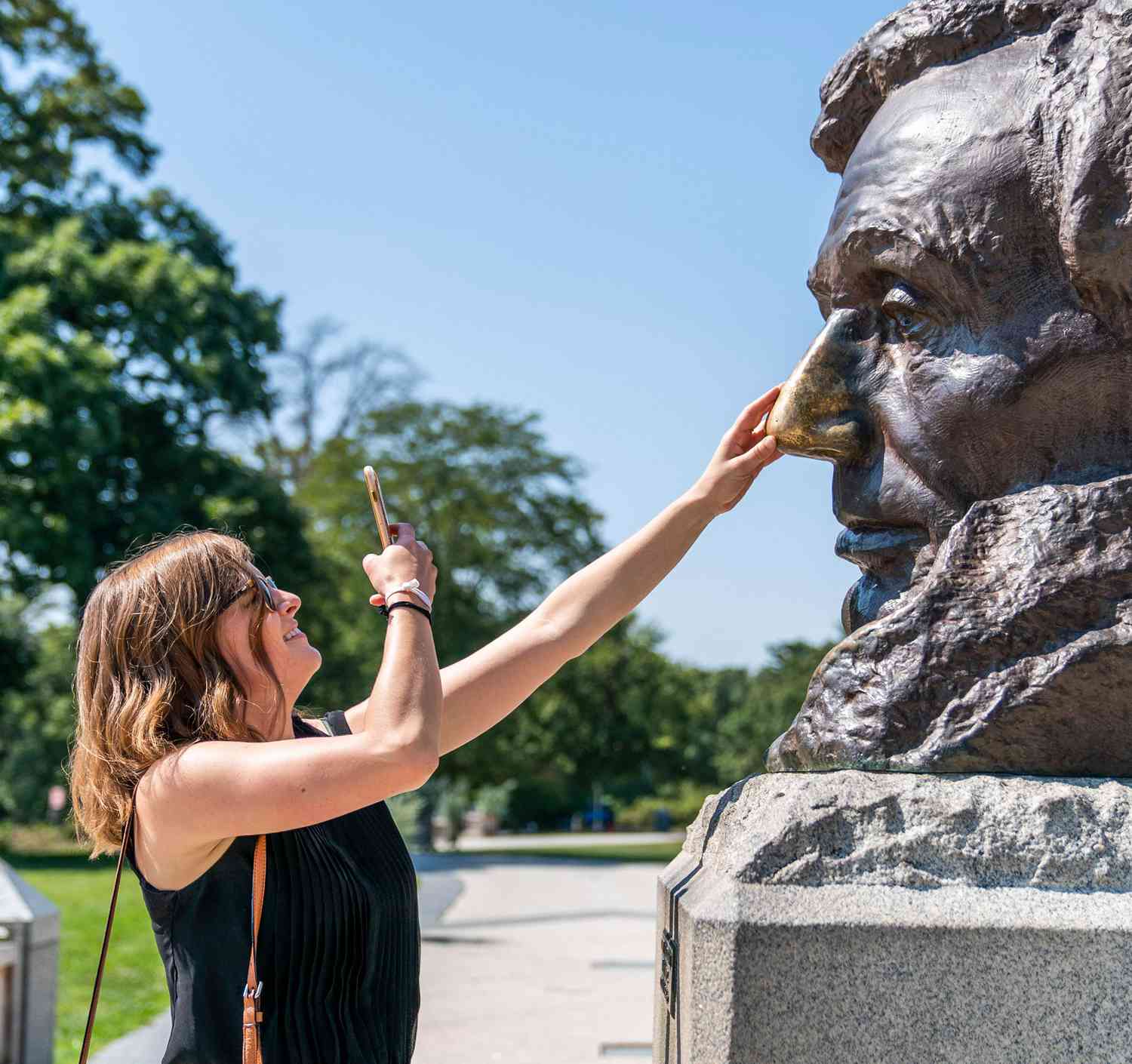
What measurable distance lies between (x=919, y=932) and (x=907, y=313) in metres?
1.31

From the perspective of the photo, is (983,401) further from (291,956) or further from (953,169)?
(291,956)

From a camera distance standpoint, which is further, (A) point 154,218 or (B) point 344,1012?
(A) point 154,218

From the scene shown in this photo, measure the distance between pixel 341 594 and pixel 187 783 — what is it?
2501 centimetres

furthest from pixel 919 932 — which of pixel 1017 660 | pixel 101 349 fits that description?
pixel 101 349

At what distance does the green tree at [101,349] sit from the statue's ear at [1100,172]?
527 inches

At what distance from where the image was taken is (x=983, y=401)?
2.72m

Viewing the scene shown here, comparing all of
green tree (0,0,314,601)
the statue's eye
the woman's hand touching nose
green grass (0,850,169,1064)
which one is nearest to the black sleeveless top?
the woman's hand touching nose

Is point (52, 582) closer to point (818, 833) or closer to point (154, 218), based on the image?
point (154, 218)

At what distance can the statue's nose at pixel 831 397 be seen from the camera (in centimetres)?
292

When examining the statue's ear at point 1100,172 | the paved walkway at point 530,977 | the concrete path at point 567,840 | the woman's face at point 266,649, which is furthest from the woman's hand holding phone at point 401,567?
the concrete path at point 567,840

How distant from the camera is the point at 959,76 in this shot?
9.46 feet

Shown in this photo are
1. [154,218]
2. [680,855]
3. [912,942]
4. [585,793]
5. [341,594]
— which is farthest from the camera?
[585,793]

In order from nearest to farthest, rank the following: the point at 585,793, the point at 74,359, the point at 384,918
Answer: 1. the point at 384,918
2. the point at 74,359
3. the point at 585,793

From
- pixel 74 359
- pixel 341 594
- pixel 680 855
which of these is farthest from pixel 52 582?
pixel 680 855
